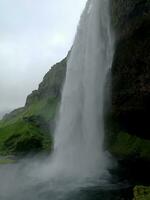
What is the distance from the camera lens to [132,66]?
6812 cm

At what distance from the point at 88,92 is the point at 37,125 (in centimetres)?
5945

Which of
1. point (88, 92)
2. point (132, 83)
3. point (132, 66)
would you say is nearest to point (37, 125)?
point (88, 92)

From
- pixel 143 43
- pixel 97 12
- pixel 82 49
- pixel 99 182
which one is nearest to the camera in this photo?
pixel 99 182

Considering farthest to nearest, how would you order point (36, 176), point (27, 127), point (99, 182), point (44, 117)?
point (44, 117), point (27, 127), point (36, 176), point (99, 182)

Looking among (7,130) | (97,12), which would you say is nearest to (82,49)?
(97,12)

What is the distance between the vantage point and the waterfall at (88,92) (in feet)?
240

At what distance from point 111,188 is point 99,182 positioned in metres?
4.04

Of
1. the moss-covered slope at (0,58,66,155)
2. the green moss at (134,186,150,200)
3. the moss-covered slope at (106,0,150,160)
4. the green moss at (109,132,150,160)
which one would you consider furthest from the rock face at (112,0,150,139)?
the moss-covered slope at (0,58,66,155)

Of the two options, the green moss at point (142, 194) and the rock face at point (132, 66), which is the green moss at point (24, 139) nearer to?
the rock face at point (132, 66)

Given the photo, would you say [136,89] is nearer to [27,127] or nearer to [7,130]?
[27,127]

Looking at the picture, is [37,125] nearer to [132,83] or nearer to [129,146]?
[129,146]

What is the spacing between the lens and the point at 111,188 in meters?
49.1

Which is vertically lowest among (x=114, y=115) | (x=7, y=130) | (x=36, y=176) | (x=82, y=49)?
(x=36, y=176)

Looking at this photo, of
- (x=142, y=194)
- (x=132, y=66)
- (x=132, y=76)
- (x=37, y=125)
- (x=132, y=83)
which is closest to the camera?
(x=142, y=194)
